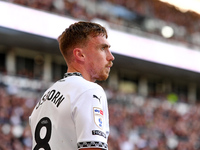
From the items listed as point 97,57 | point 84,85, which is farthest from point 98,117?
point 97,57

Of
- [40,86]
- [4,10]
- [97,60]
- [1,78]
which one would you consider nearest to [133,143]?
[40,86]

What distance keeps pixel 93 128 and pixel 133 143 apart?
1066 cm

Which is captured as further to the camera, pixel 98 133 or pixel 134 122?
pixel 134 122

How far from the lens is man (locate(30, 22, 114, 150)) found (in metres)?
1.97

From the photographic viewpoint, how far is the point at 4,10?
12062 mm

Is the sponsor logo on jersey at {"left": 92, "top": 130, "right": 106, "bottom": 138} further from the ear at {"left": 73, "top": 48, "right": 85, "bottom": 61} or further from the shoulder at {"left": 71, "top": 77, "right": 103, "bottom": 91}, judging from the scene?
the ear at {"left": 73, "top": 48, "right": 85, "bottom": 61}

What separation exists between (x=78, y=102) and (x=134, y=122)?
11.5 m

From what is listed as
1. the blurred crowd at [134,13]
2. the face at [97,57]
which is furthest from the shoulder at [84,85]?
the blurred crowd at [134,13]

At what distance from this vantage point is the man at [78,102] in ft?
6.48

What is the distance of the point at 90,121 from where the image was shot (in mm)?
1971

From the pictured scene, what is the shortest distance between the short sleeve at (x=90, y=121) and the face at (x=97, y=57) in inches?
8.2

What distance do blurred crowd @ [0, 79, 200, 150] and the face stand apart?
7.65m

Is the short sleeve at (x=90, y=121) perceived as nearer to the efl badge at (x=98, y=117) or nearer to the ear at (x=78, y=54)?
the efl badge at (x=98, y=117)

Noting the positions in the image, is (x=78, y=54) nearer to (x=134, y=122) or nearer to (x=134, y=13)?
(x=134, y=122)
